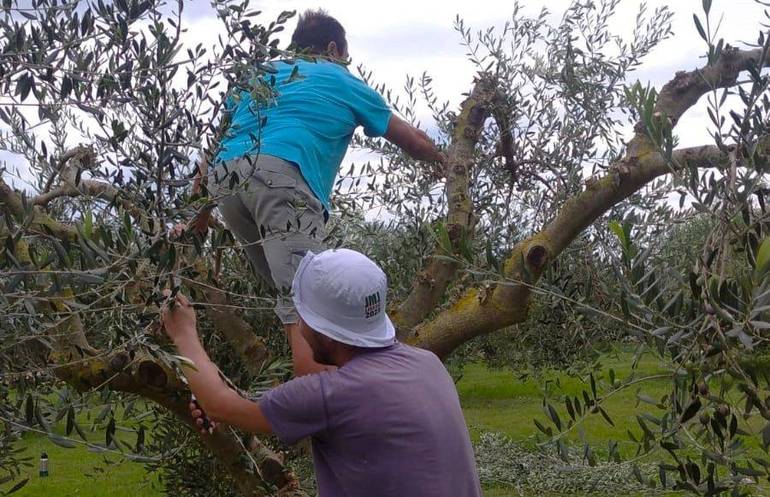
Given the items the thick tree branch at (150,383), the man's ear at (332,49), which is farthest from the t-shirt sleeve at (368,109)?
the thick tree branch at (150,383)

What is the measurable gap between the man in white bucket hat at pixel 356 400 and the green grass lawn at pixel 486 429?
465 cm

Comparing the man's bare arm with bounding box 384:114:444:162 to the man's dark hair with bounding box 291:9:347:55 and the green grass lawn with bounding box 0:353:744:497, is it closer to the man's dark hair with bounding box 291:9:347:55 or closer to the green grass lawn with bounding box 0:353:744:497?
the man's dark hair with bounding box 291:9:347:55

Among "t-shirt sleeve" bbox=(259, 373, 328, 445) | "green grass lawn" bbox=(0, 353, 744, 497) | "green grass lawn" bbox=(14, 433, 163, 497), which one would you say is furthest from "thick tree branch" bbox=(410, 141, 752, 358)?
"green grass lawn" bbox=(14, 433, 163, 497)

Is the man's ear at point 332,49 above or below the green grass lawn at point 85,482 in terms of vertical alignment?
above

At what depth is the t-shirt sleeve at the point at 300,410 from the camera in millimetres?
2520

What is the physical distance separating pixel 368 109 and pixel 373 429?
1672 mm

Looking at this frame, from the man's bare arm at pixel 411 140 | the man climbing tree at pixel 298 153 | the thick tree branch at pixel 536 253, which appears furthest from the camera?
the man's bare arm at pixel 411 140

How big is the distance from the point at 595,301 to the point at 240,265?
5.80 ft

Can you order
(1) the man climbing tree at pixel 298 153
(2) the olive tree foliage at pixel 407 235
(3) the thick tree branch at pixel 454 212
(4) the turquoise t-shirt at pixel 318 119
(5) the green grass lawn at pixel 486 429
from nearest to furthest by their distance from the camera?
(2) the olive tree foliage at pixel 407 235
(1) the man climbing tree at pixel 298 153
(4) the turquoise t-shirt at pixel 318 119
(3) the thick tree branch at pixel 454 212
(5) the green grass lawn at pixel 486 429

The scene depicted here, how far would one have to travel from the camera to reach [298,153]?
3434 millimetres

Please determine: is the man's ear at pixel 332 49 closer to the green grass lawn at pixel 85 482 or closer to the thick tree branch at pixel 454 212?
the thick tree branch at pixel 454 212

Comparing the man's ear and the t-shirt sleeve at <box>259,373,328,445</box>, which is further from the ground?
the man's ear

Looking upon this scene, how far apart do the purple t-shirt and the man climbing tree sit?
1.51 ft

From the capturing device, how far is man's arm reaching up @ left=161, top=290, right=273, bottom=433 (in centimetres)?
265
